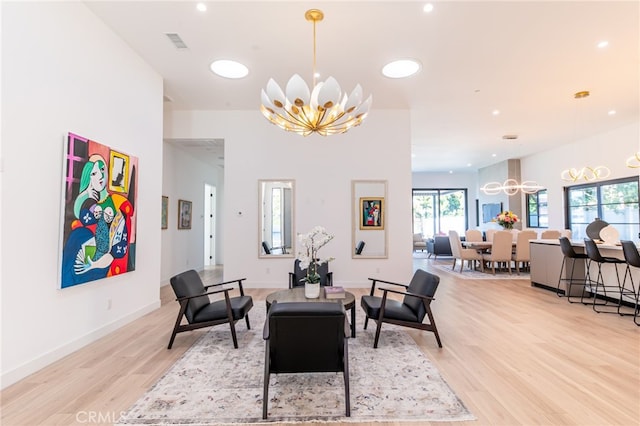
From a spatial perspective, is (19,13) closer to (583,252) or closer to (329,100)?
(329,100)

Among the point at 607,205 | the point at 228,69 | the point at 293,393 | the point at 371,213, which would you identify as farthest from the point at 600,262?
the point at 228,69

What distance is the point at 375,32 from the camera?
12.2ft

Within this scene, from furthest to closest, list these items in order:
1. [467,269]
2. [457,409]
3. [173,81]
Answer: [467,269] < [173,81] < [457,409]

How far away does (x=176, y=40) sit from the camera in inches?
154

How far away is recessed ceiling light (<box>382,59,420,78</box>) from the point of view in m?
4.45

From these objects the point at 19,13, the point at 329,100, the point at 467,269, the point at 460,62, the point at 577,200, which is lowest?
the point at 467,269

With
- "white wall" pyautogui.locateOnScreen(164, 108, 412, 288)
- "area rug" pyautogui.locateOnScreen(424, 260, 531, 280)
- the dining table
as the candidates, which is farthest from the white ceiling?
"area rug" pyautogui.locateOnScreen(424, 260, 531, 280)

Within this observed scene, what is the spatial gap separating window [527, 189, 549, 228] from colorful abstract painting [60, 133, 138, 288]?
1149 cm

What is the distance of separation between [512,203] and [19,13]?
12.6 m

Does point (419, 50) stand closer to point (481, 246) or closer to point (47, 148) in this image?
point (47, 148)

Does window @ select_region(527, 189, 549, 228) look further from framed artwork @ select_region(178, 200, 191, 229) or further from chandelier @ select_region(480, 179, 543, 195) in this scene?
framed artwork @ select_region(178, 200, 191, 229)

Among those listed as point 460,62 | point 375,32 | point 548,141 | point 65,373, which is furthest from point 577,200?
point 65,373

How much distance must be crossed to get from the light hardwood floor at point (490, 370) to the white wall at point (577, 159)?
200 inches

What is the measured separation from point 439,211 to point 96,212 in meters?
13.3
